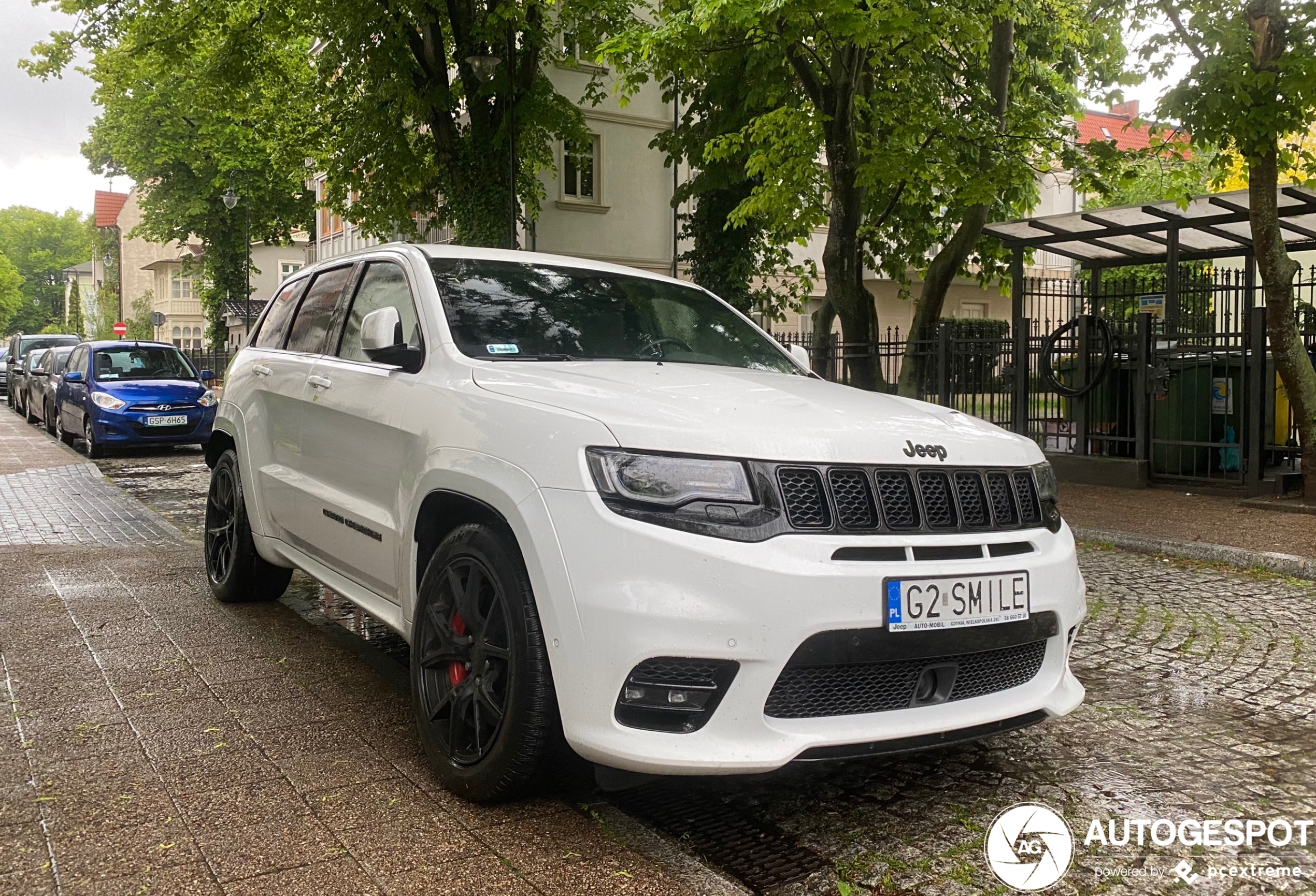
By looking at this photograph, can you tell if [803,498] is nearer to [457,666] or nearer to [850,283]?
[457,666]

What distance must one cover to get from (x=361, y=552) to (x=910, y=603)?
2261 millimetres

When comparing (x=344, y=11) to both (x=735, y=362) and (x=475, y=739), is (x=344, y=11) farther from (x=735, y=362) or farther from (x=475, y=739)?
(x=475, y=739)

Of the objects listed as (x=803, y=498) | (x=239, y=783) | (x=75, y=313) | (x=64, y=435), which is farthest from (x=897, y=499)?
(x=75, y=313)

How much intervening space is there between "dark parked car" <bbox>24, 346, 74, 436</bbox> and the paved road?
17140 mm

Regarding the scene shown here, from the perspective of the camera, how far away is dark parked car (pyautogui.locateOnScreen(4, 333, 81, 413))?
1136 inches

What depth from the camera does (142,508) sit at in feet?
36.4

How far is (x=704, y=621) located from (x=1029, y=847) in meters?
1.19

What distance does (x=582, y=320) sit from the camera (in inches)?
179

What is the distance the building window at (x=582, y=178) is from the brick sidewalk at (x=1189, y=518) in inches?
843

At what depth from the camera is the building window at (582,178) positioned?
31.3 m

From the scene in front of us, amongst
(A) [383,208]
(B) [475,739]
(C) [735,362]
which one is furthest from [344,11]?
(B) [475,739]

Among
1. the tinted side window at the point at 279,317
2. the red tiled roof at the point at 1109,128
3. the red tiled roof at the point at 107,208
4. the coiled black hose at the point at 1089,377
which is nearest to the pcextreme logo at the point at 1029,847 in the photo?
the tinted side window at the point at 279,317

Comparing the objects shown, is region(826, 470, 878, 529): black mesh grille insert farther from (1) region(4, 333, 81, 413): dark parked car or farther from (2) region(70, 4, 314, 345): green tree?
(1) region(4, 333, 81, 413): dark parked car

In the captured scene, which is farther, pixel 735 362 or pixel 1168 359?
pixel 1168 359
